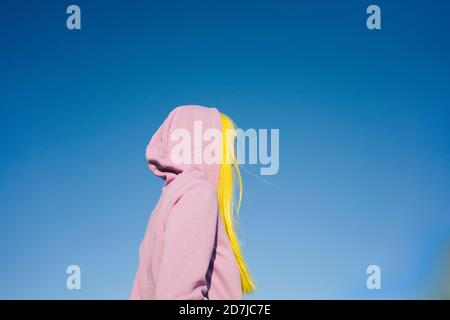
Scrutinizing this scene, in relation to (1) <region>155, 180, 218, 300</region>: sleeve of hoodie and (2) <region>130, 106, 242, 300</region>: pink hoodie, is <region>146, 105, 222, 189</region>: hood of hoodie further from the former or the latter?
(1) <region>155, 180, 218, 300</region>: sleeve of hoodie

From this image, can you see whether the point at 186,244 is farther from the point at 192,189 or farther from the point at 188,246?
the point at 192,189

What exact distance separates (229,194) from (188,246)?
239 millimetres

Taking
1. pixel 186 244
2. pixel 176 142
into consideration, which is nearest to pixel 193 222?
pixel 186 244

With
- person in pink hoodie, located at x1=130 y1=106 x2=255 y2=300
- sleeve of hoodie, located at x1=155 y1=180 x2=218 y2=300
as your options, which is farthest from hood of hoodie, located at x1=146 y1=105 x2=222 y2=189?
sleeve of hoodie, located at x1=155 y1=180 x2=218 y2=300

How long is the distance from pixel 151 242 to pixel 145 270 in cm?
7

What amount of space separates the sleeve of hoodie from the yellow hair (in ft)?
0.43

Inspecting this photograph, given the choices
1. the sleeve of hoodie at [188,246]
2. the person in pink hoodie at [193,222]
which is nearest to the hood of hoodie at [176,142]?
the person in pink hoodie at [193,222]

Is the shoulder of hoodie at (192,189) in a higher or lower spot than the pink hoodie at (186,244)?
higher

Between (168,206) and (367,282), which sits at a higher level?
(168,206)

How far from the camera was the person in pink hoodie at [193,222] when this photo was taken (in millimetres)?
1064

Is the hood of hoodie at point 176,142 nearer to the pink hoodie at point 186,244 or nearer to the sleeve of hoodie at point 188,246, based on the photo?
the pink hoodie at point 186,244
